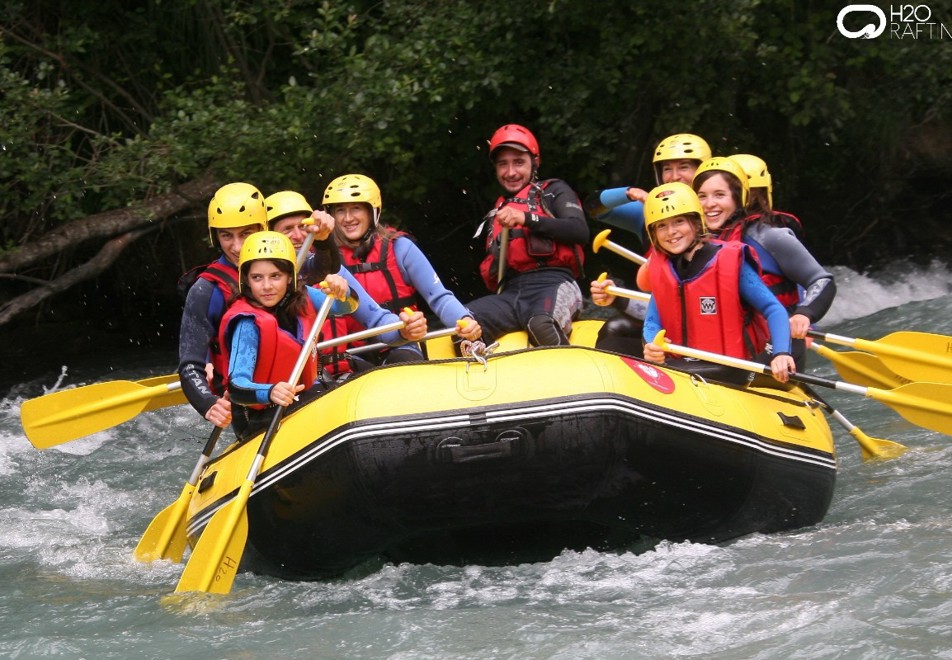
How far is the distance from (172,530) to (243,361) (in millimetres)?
925

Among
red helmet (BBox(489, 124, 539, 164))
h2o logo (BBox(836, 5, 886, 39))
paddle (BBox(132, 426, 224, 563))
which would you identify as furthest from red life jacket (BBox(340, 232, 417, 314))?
h2o logo (BBox(836, 5, 886, 39))

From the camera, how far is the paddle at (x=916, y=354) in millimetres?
6051

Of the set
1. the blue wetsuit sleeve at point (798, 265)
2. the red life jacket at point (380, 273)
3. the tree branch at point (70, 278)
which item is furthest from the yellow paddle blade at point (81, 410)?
the tree branch at point (70, 278)

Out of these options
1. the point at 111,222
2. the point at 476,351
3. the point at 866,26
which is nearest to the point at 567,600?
the point at 476,351

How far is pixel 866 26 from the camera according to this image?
32.2ft

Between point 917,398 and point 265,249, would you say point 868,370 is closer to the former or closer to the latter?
point 917,398

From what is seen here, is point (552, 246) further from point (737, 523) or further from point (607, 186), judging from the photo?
point (607, 186)

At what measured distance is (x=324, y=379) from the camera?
5961 millimetres

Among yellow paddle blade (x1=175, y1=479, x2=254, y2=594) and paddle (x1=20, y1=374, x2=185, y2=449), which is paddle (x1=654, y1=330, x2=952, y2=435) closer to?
yellow paddle blade (x1=175, y1=479, x2=254, y2=594)

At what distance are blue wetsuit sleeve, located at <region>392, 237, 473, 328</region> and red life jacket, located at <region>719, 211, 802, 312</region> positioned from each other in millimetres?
1206

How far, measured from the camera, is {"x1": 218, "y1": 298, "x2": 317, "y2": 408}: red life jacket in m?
5.16

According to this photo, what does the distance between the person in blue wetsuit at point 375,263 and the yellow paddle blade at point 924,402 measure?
1885 millimetres

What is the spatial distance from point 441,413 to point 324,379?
4.93 feet

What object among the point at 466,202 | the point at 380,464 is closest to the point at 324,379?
the point at 380,464
